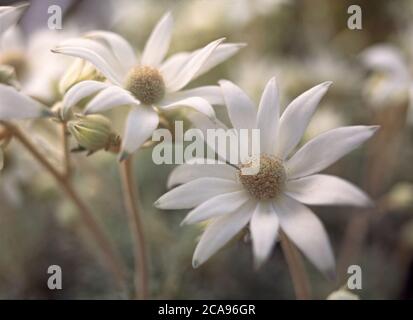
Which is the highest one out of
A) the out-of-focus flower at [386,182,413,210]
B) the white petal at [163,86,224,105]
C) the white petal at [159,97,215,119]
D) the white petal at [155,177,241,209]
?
the out-of-focus flower at [386,182,413,210]

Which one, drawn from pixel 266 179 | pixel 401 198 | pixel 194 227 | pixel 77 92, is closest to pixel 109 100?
pixel 77 92

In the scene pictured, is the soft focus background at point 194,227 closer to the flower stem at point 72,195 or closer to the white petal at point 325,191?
the flower stem at point 72,195

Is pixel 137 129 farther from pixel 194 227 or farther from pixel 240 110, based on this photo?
pixel 194 227

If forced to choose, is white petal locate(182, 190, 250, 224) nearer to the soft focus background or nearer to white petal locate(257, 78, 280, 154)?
white petal locate(257, 78, 280, 154)

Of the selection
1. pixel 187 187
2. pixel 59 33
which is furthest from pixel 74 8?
pixel 187 187

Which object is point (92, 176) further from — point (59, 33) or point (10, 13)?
point (10, 13)

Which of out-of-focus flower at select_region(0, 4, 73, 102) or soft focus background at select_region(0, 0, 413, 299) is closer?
out-of-focus flower at select_region(0, 4, 73, 102)

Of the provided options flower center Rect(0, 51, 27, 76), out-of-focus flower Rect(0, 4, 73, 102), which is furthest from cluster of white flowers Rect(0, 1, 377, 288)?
flower center Rect(0, 51, 27, 76)
